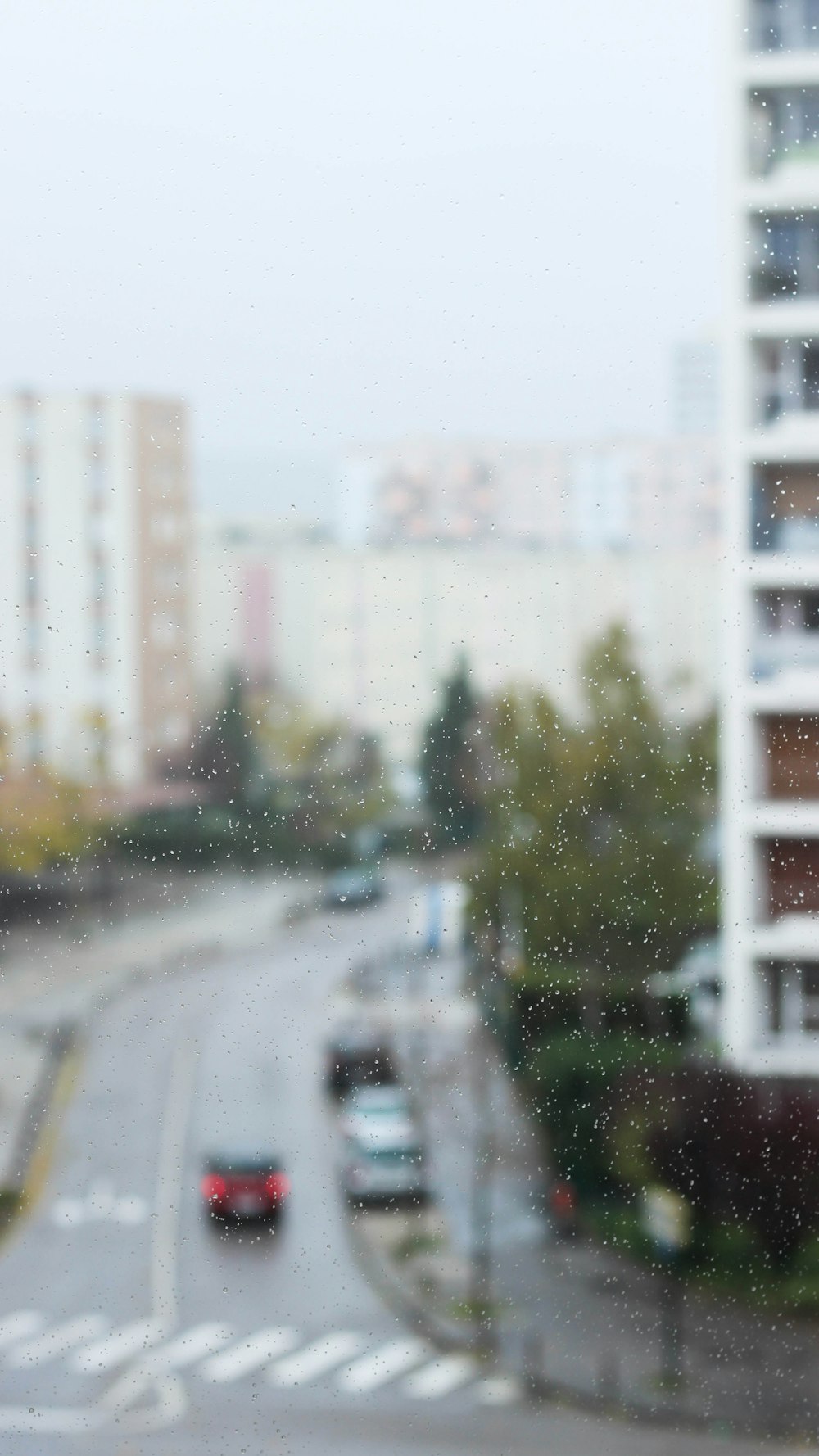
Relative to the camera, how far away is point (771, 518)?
212cm

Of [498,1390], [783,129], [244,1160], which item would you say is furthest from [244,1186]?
[783,129]

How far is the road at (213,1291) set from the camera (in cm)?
178

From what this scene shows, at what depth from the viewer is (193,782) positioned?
1846mm

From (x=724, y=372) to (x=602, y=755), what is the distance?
2.11 ft

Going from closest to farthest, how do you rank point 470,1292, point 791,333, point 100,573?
point 100,573 < point 470,1292 < point 791,333

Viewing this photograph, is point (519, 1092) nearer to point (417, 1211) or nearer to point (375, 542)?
Answer: point (417, 1211)

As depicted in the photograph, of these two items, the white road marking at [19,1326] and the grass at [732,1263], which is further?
the grass at [732,1263]

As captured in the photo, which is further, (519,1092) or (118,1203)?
(519,1092)

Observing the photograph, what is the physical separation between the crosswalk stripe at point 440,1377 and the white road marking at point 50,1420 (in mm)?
416

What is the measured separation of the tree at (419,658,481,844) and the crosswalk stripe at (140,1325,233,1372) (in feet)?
2.44

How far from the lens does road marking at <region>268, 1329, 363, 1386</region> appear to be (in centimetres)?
182

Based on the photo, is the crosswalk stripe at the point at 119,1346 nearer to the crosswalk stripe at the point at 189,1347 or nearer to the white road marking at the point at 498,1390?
the crosswalk stripe at the point at 189,1347

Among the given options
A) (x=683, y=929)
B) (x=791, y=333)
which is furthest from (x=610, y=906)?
(x=791, y=333)

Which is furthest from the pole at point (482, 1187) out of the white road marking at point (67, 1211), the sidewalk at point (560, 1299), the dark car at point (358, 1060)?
the white road marking at point (67, 1211)
